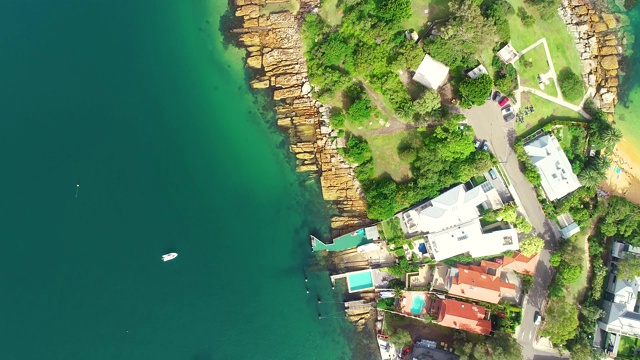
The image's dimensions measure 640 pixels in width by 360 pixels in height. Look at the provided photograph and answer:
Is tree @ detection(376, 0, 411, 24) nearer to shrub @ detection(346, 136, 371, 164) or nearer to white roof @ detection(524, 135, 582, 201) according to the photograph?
shrub @ detection(346, 136, 371, 164)

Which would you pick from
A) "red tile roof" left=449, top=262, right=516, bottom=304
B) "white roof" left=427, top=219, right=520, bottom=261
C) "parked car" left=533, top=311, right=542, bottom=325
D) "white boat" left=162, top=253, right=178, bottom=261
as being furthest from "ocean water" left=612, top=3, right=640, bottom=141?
"white boat" left=162, top=253, right=178, bottom=261

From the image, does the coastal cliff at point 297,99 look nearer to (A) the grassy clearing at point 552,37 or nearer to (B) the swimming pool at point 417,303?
(B) the swimming pool at point 417,303

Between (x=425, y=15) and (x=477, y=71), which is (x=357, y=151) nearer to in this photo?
(x=477, y=71)

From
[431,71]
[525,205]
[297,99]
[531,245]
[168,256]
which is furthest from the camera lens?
[297,99]

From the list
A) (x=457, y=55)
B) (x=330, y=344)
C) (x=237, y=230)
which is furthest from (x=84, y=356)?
(x=457, y=55)

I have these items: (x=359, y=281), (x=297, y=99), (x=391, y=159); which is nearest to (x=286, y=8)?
(x=297, y=99)

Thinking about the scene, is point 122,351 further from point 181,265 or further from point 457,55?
point 457,55

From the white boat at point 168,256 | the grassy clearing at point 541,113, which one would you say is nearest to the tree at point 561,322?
the grassy clearing at point 541,113
